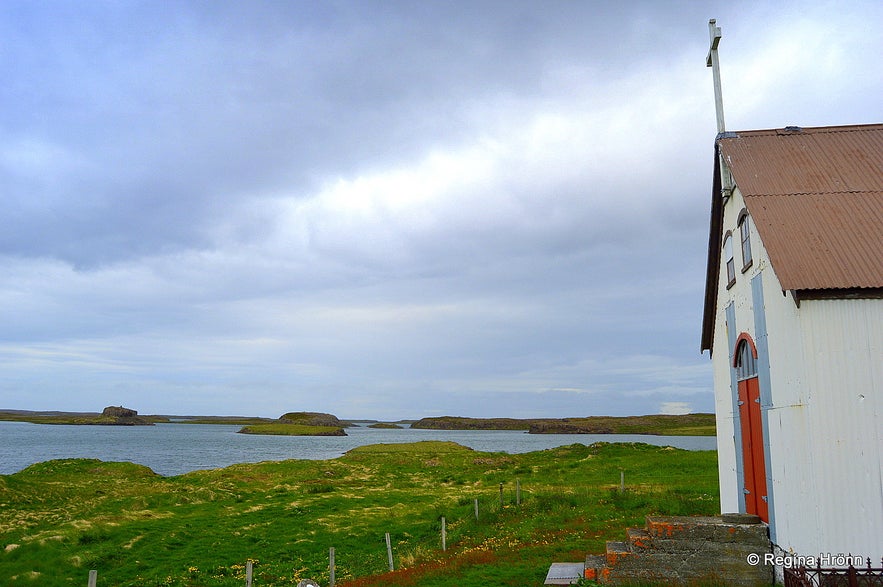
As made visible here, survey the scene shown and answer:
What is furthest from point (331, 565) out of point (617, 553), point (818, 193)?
point (818, 193)

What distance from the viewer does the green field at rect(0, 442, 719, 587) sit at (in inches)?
816

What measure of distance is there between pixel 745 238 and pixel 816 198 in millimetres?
1958

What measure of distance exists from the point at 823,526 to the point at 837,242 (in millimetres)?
5535

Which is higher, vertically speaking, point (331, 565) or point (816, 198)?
point (816, 198)

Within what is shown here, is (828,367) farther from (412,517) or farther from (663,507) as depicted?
(412,517)

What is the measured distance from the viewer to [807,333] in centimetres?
1216

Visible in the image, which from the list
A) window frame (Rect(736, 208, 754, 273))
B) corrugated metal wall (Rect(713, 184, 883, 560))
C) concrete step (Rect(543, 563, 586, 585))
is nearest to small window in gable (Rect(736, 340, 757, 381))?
window frame (Rect(736, 208, 754, 273))

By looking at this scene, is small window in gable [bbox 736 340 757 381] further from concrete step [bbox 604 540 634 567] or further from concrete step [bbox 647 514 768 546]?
concrete step [bbox 604 540 634 567]

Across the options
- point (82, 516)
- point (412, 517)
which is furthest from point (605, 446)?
point (82, 516)

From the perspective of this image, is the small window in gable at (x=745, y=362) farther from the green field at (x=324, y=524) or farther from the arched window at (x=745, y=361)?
the green field at (x=324, y=524)

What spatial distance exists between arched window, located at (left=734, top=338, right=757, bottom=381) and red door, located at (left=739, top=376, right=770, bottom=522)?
0.16 metres

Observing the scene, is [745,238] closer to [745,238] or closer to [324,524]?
[745,238]

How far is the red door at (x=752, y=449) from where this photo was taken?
15062 mm

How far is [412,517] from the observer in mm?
30703
